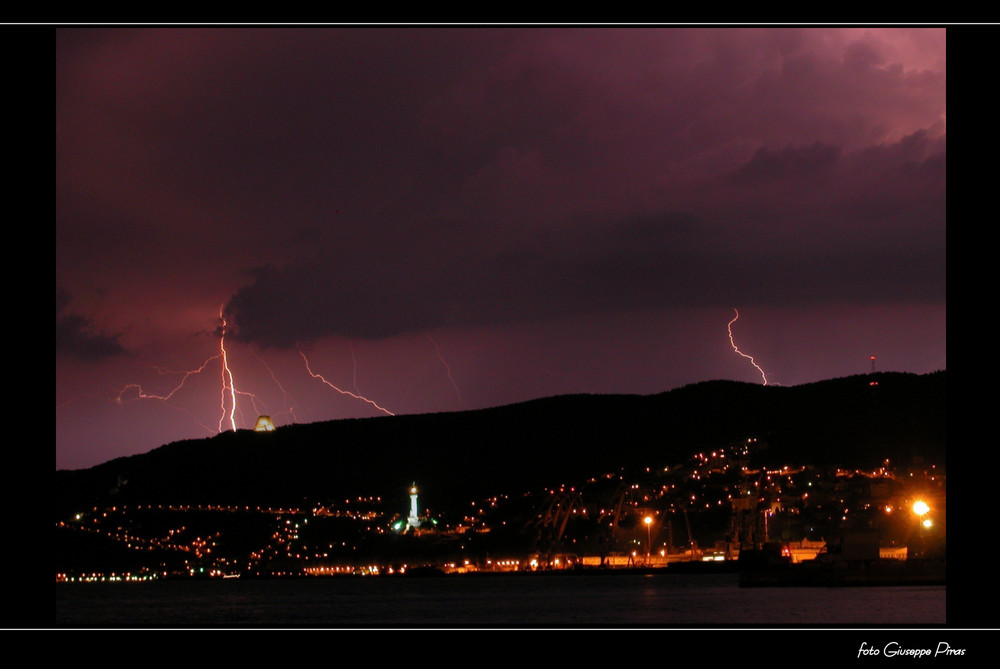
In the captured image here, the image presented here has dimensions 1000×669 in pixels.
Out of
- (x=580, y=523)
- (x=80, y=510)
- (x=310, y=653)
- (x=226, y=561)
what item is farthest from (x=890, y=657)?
(x=80, y=510)

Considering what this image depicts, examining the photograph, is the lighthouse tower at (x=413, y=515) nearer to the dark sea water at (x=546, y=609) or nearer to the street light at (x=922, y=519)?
the dark sea water at (x=546, y=609)

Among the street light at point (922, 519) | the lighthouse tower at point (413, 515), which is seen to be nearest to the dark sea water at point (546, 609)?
the street light at point (922, 519)

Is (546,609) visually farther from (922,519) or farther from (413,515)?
(413,515)

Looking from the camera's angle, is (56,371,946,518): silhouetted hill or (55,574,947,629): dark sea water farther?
(56,371,946,518): silhouetted hill

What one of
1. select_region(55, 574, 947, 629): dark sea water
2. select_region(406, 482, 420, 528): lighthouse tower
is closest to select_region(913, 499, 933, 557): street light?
select_region(55, 574, 947, 629): dark sea water

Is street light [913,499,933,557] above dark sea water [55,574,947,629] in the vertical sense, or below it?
above

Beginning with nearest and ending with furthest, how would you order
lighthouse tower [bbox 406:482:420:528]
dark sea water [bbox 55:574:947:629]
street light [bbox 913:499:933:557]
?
dark sea water [bbox 55:574:947:629] < street light [bbox 913:499:933:557] < lighthouse tower [bbox 406:482:420:528]

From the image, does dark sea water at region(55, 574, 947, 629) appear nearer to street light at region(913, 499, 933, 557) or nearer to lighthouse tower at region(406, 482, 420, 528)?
street light at region(913, 499, 933, 557)

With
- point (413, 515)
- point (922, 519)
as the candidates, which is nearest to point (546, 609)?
point (922, 519)

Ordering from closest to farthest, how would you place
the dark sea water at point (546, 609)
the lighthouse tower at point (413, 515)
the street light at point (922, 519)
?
the dark sea water at point (546, 609), the street light at point (922, 519), the lighthouse tower at point (413, 515)

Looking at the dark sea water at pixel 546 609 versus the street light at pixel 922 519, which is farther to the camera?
the street light at pixel 922 519

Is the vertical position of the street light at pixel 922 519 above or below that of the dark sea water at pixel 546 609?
above
